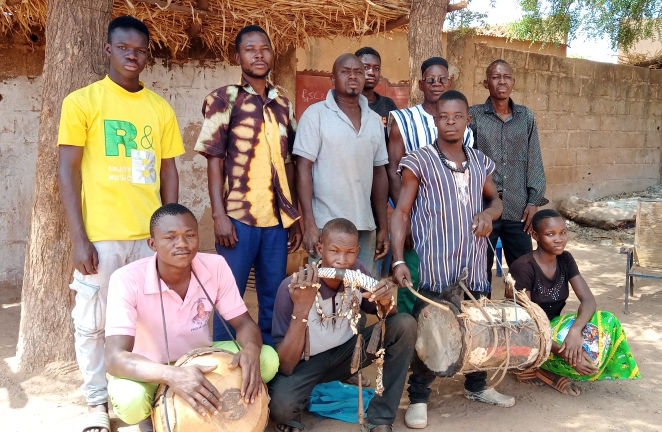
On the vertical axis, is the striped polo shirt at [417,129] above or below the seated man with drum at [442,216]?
above

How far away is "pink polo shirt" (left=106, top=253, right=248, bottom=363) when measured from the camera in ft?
8.27

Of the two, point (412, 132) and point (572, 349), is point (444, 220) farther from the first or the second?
point (572, 349)

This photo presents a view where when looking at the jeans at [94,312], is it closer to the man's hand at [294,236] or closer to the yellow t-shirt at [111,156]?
the yellow t-shirt at [111,156]

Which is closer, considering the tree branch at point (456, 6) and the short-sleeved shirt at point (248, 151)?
the short-sleeved shirt at point (248, 151)

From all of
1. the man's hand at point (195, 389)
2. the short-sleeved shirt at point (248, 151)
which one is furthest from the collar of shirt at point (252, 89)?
the man's hand at point (195, 389)

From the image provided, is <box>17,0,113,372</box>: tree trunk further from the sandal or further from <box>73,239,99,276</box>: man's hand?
the sandal

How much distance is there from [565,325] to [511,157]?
1097 mm

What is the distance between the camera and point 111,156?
2.88 metres

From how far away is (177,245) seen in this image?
256 cm

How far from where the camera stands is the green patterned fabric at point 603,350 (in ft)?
10.8

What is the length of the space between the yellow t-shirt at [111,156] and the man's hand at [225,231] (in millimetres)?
353

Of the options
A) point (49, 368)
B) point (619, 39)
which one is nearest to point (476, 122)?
point (49, 368)

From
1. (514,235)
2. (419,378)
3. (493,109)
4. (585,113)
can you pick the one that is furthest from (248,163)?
(585,113)

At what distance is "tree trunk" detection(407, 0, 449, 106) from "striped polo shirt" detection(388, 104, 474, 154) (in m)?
1.04
